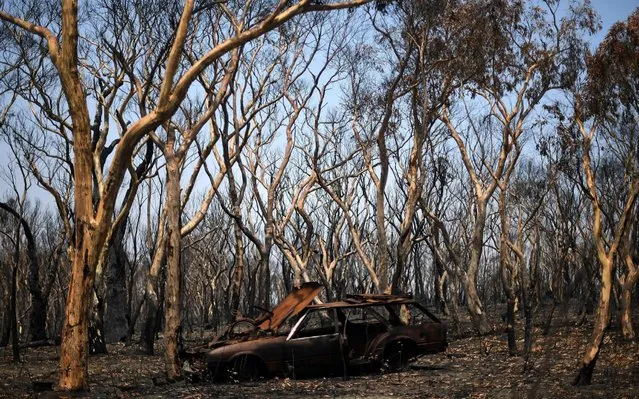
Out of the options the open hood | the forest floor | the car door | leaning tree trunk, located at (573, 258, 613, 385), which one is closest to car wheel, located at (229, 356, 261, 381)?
the forest floor

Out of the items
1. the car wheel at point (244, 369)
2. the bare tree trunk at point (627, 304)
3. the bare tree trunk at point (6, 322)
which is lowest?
the car wheel at point (244, 369)

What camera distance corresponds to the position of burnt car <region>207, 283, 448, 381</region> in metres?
13.8

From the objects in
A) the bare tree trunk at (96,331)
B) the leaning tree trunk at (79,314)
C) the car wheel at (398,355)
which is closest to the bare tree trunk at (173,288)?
the leaning tree trunk at (79,314)

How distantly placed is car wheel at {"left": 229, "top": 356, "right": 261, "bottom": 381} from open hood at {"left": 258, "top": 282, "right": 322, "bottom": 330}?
809 mm

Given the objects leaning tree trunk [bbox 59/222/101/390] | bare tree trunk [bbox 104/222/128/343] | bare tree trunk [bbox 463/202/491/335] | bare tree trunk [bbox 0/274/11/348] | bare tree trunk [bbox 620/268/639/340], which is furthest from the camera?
bare tree trunk [bbox 0/274/11/348]

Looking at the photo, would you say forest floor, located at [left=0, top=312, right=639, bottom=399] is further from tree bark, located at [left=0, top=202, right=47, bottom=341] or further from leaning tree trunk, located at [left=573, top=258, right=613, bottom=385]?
tree bark, located at [left=0, top=202, right=47, bottom=341]

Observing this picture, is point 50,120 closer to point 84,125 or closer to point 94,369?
point 94,369

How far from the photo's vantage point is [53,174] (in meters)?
29.5

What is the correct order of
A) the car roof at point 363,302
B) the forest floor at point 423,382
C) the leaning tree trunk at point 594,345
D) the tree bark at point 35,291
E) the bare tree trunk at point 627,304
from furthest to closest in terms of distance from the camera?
1. the tree bark at point 35,291
2. the bare tree trunk at point 627,304
3. the car roof at point 363,302
4. the forest floor at point 423,382
5. the leaning tree trunk at point 594,345

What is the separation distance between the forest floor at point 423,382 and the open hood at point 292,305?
47.4 inches

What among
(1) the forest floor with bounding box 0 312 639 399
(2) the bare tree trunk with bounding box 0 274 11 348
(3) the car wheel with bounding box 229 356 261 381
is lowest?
(1) the forest floor with bounding box 0 312 639 399

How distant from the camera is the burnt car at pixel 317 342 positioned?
13750 mm

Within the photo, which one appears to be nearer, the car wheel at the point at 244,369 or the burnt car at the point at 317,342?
the car wheel at the point at 244,369

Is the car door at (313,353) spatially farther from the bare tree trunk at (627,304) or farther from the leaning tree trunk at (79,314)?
the bare tree trunk at (627,304)
